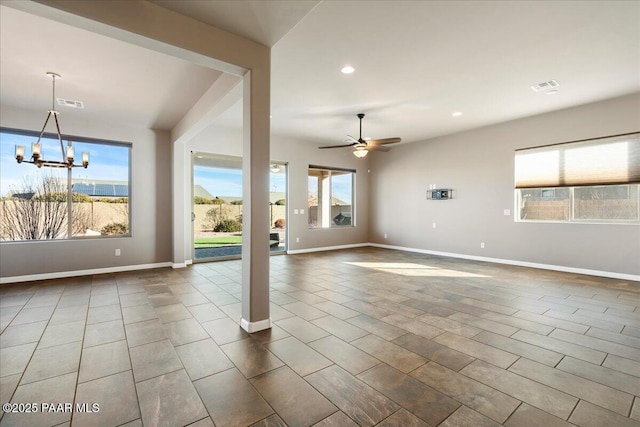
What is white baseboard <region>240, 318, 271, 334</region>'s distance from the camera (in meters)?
2.94

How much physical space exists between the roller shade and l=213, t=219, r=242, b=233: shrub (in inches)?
258

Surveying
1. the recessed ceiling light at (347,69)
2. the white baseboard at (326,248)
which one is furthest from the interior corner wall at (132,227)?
the recessed ceiling light at (347,69)

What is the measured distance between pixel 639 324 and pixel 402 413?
3.19 m

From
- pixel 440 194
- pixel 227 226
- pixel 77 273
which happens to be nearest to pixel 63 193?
pixel 77 273

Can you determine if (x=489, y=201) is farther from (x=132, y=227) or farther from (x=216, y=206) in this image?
(x=132, y=227)

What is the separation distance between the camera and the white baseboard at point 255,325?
2939mm

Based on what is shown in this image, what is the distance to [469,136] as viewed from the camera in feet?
22.9

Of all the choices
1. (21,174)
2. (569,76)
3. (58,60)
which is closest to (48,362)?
(58,60)

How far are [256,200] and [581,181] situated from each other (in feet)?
19.9

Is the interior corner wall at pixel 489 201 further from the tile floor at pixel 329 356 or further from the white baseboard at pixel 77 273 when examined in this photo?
the white baseboard at pixel 77 273

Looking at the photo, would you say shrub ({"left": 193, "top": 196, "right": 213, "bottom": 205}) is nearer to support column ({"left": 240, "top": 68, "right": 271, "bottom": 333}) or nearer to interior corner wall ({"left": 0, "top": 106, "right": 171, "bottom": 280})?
interior corner wall ({"left": 0, "top": 106, "right": 171, "bottom": 280})

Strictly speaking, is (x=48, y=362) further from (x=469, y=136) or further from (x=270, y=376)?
(x=469, y=136)

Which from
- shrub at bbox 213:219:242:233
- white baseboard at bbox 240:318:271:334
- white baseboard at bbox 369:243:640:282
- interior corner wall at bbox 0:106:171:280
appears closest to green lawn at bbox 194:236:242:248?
shrub at bbox 213:219:242:233

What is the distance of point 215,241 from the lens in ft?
23.4
